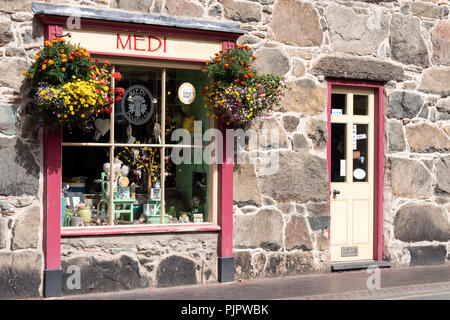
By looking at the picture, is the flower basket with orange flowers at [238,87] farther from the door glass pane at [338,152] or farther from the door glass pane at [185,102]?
the door glass pane at [338,152]

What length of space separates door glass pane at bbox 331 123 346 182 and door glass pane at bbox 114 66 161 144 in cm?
276

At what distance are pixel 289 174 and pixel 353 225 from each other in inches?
59.2

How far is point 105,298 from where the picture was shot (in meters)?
7.44

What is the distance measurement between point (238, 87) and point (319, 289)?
2772mm

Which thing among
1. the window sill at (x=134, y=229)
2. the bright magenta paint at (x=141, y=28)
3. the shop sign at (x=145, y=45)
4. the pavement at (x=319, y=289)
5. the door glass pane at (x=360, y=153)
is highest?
the bright magenta paint at (x=141, y=28)

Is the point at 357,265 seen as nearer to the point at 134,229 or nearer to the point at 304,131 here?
the point at 304,131

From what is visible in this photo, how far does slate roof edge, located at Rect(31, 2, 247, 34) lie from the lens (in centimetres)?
734

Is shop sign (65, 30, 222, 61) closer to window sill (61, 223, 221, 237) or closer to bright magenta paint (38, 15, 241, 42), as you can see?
bright magenta paint (38, 15, 241, 42)

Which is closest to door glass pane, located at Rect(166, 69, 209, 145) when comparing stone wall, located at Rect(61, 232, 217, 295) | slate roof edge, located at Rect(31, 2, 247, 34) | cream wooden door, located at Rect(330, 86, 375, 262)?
slate roof edge, located at Rect(31, 2, 247, 34)

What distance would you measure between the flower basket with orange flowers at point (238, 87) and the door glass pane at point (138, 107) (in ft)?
2.26

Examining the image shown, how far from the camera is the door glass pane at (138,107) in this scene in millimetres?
8062

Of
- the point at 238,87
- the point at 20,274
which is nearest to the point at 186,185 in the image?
the point at 238,87

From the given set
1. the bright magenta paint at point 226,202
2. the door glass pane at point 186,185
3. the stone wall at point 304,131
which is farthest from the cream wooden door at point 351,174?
the door glass pane at point 186,185

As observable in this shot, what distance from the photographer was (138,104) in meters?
8.20
